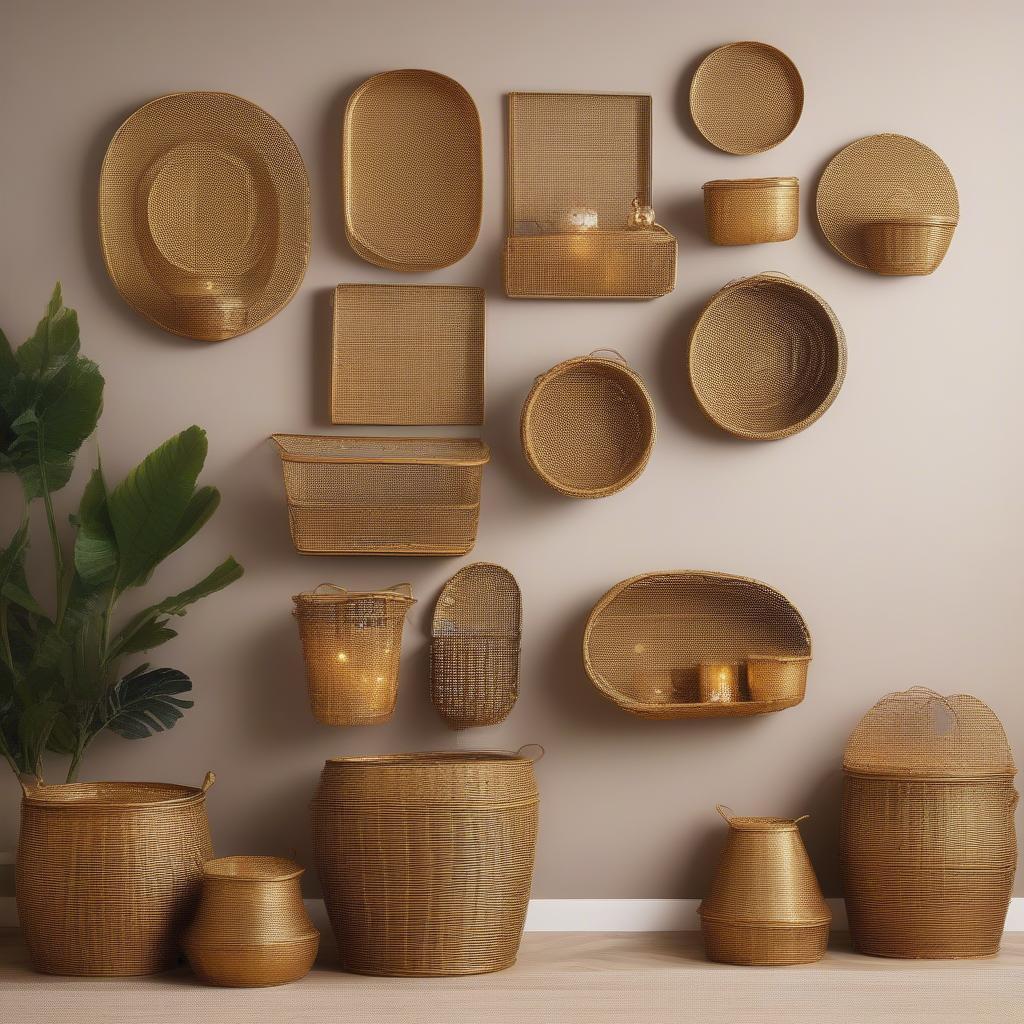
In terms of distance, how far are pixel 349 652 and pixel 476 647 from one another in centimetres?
39

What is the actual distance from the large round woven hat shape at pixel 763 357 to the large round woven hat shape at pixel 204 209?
1.20m

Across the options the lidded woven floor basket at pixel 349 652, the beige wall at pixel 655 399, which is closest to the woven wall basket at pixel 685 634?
the beige wall at pixel 655 399

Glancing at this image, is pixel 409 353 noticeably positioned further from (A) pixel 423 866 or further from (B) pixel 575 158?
(A) pixel 423 866

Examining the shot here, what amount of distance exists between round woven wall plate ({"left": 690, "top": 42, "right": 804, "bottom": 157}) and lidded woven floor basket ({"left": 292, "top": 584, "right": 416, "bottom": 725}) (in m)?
1.66

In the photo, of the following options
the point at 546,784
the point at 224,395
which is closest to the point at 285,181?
the point at 224,395

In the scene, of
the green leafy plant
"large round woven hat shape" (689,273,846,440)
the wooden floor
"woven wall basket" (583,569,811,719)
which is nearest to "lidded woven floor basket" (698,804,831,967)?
the wooden floor

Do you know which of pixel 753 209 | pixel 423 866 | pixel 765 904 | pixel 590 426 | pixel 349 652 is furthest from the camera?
pixel 590 426

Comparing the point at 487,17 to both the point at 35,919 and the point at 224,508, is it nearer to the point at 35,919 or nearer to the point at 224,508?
the point at 224,508

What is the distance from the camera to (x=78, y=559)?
10.9ft

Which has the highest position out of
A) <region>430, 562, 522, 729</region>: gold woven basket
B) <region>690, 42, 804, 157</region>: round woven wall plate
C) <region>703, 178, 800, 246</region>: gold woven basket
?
<region>690, 42, 804, 157</region>: round woven wall plate

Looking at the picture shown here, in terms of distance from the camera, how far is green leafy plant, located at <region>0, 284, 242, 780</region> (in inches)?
132

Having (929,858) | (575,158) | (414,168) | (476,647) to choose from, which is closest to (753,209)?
(575,158)

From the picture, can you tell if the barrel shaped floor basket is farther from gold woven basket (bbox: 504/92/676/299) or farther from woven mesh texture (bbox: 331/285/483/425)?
gold woven basket (bbox: 504/92/676/299)

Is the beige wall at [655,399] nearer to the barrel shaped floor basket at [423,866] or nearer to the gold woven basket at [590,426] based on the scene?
the gold woven basket at [590,426]
